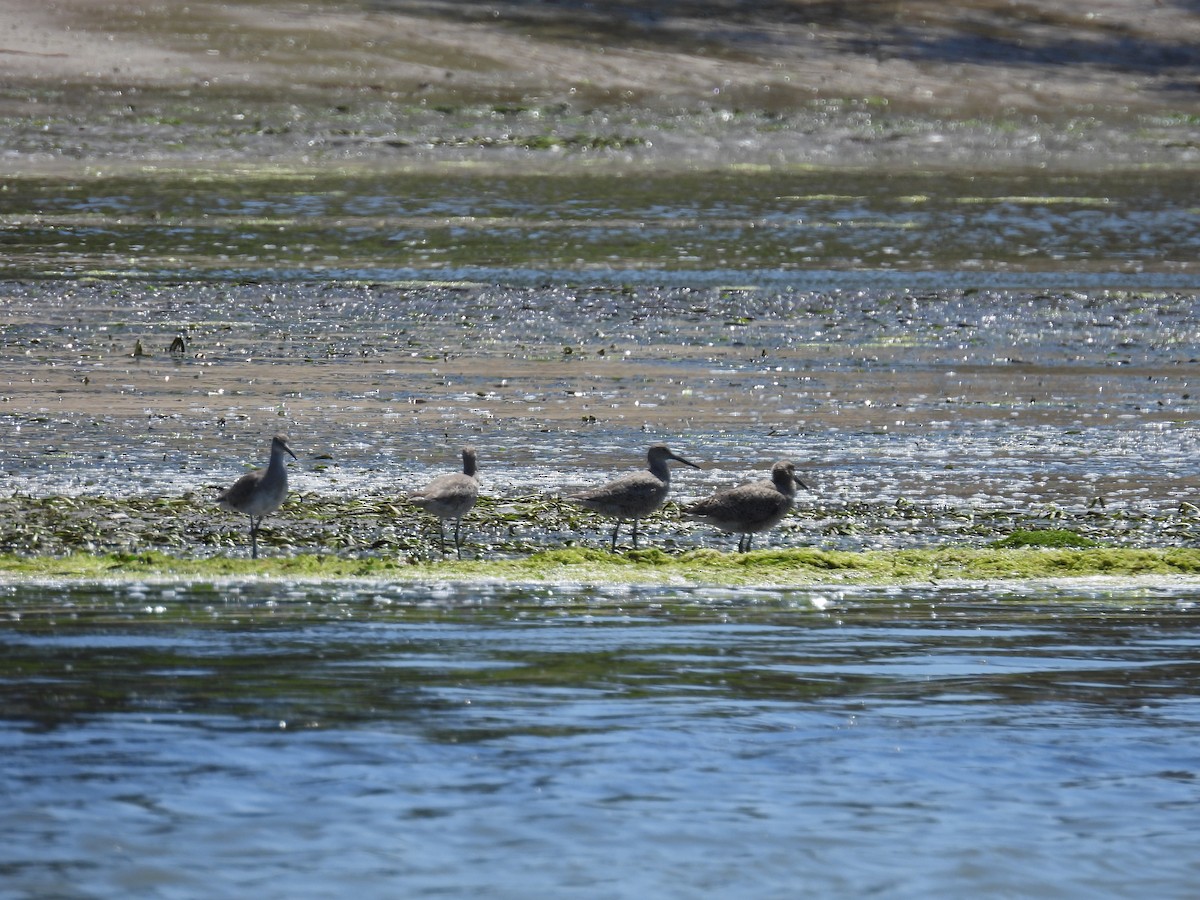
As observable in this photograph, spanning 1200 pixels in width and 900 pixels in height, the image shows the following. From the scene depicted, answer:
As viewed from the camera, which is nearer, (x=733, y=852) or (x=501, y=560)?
(x=733, y=852)

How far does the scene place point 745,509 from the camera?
1318cm

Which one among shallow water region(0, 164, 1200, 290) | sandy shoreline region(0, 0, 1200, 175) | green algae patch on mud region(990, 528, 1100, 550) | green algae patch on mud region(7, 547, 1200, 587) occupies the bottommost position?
green algae patch on mud region(7, 547, 1200, 587)

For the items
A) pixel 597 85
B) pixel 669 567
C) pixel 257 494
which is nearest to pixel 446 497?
pixel 257 494

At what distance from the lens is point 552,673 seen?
959cm

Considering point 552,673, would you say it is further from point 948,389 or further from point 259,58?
point 259,58

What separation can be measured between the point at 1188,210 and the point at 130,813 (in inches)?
1224

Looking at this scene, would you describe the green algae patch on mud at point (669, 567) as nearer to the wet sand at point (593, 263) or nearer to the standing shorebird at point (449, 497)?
the standing shorebird at point (449, 497)

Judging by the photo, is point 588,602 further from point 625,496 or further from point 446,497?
point 625,496

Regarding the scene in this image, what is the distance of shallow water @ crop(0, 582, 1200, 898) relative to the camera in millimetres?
7375

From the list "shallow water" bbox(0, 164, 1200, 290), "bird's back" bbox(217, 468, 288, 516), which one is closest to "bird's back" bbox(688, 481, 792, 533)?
"bird's back" bbox(217, 468, 288, 516)

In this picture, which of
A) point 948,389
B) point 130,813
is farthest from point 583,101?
point 130,813

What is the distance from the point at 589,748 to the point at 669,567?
13.4ft

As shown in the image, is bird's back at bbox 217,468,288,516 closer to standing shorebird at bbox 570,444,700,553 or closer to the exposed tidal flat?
the exposed tidal flat

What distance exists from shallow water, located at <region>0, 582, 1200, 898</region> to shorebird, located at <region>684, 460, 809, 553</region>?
1.87 metres
